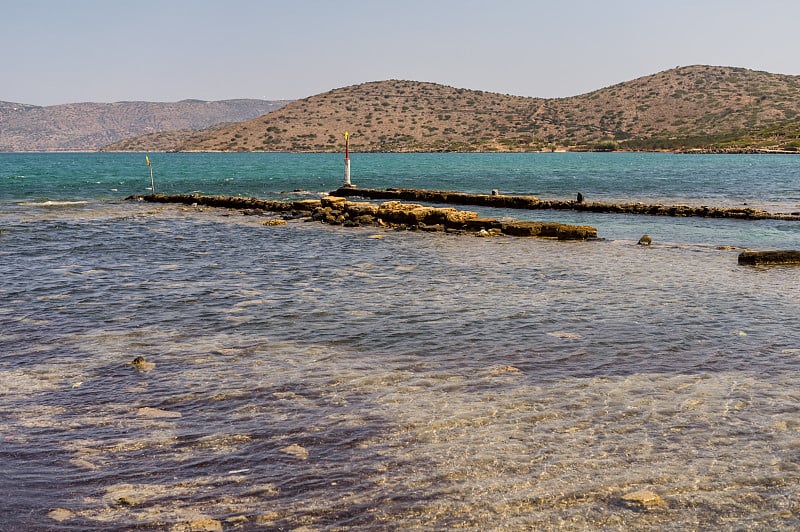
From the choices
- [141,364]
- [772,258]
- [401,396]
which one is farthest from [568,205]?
[141,364]

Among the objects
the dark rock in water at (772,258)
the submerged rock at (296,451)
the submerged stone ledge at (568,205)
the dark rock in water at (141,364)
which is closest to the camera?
the submerged rock at (296,451)

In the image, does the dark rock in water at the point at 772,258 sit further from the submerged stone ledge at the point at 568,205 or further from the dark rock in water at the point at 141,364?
the dark rock in water at the point at 141,364

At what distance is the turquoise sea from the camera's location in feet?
22.5

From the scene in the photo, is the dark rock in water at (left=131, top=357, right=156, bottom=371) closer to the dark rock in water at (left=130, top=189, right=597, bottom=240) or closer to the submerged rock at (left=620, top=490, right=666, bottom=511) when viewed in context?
the submerged rock at (left=620, top=490, right=666, bottom=511)

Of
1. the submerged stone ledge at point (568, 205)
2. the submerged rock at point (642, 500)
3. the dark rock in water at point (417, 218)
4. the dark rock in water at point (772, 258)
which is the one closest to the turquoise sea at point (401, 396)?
the submerged rock at point (642, 500)

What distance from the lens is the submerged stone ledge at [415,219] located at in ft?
96.1

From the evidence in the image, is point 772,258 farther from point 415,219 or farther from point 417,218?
point 415,219

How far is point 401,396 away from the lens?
9898 millimetres

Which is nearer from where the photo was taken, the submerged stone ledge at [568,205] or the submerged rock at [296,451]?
the submerged rock at [296,451]

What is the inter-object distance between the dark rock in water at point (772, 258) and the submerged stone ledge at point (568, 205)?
15.4m

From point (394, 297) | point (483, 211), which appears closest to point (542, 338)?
point (394, 297)

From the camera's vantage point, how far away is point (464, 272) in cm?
2073

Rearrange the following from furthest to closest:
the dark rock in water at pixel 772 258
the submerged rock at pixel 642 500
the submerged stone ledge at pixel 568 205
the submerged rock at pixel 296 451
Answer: the submerged stone ledge at pixel 568 205 < the dark rock in water at pixel 772 258 < the submerged rock at pixel 296 451 < the submerged rock at pixel 642 500

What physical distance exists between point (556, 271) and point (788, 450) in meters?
12.9
